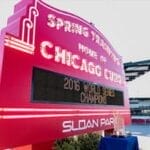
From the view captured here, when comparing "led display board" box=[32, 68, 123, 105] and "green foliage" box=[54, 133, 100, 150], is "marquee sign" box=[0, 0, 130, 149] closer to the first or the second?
"led display board" box=[32, 68, 123, 105]

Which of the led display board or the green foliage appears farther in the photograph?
the green foliage

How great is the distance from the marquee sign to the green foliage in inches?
14.4

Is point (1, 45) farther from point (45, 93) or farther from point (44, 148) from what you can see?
point (44, 148)

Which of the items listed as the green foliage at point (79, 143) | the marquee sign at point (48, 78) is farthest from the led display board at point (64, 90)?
the green foliage at point (79, 143)

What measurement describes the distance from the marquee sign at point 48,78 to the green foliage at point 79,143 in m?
0.36

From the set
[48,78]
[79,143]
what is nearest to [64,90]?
[48,78]

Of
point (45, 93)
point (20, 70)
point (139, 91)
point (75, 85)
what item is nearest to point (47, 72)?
point (45, 93)

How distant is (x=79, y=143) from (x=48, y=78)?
2.30 m

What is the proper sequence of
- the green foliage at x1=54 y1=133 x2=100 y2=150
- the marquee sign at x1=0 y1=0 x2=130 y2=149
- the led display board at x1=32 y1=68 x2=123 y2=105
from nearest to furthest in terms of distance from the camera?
1. the marquee sign at x1=0 y1=0 x2=130 y2=149
2. the led display board at x1=32 y1=68 x2=123 y2=105
3. the green foliage at x1=54 y1=133 x2=100 y2=150

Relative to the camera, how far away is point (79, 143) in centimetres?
581

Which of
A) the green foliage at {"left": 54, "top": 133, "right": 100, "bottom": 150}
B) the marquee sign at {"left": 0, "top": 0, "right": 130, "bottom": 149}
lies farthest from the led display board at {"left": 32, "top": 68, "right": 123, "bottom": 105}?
the green foliage at {"left": 54, "top": 133, "right": 100, "bottom": 150}

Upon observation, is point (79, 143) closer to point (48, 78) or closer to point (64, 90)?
point (64, 90)

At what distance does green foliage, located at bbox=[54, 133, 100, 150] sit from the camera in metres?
5.31

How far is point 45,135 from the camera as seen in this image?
13.7 ft
